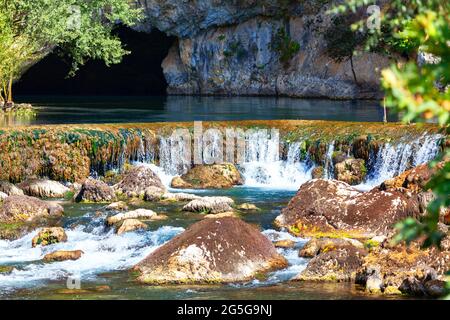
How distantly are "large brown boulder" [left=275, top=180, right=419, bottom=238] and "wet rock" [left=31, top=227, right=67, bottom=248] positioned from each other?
18.0 feet

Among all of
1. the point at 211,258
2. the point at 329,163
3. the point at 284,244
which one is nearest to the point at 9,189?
the point at 329,163

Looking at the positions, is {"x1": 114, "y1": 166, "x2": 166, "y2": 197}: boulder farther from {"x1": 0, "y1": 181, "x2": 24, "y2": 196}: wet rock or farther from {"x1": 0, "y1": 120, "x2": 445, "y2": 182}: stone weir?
{"x1": 0, "y1": 120, "x2": 445, "y2": 182}: stone weir

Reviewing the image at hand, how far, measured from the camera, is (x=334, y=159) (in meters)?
32.1

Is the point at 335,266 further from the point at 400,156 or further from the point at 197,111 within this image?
the point at 197,111

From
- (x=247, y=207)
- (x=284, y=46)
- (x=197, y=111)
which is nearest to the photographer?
(x=247, y=207)

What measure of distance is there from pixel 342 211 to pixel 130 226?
5329 millimetres

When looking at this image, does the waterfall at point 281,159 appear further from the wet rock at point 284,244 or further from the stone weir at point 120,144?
the wet rock at point 284,244

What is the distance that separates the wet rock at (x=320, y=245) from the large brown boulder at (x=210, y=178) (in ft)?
40.2

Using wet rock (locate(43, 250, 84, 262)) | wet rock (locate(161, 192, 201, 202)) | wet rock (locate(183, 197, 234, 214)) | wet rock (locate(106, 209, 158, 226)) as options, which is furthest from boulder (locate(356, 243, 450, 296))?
wet rock (locate(161, 192, 201, 202))

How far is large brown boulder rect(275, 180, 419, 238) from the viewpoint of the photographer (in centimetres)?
1995

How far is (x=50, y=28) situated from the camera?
4459 centimetres

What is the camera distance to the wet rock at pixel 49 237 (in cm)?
1981

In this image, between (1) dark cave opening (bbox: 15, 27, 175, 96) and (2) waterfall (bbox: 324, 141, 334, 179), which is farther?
(1) dark cave opening (bbox: 15, 27, 175, 96)

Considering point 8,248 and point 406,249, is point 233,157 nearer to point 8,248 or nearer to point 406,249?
point 8,248
